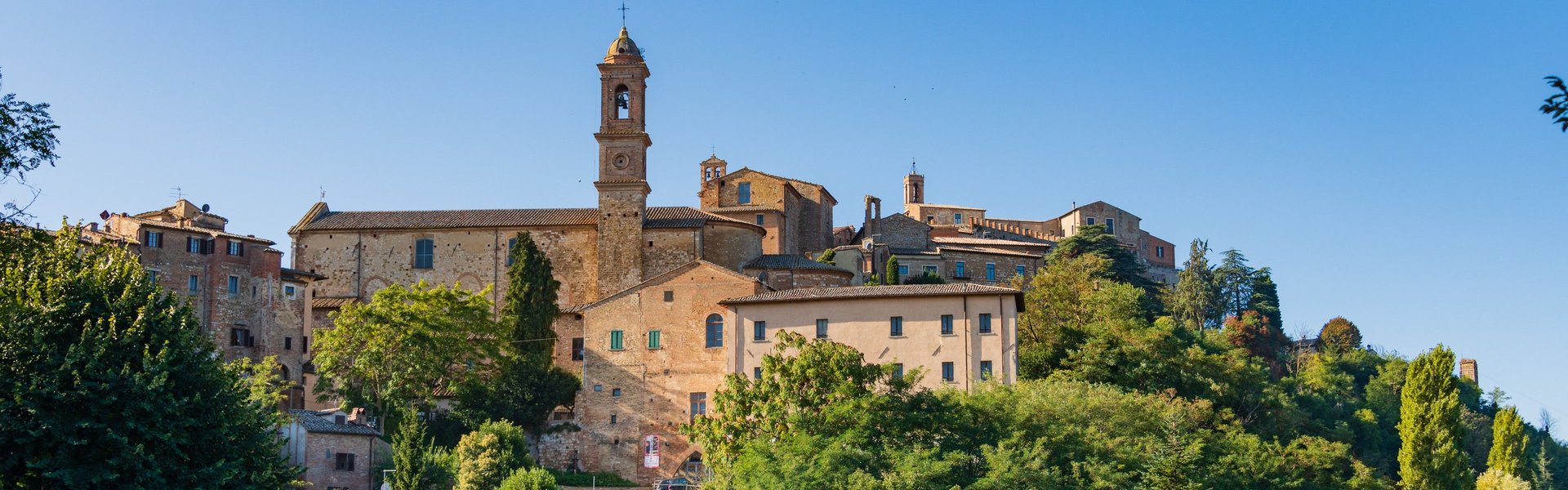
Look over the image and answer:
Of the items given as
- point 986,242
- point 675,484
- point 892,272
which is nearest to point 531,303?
point 675,484

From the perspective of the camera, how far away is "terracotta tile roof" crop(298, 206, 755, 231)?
71.9 metres

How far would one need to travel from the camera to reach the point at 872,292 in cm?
5516

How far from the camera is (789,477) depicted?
41.3 metres

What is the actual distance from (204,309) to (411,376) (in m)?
10.4

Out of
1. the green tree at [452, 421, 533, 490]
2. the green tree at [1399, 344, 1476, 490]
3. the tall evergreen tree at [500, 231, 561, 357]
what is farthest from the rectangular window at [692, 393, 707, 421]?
the green tree at [1399, 344, 1476, 490]

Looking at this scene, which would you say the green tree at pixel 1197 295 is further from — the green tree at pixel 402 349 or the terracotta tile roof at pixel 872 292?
the green tree at pixel 402 349

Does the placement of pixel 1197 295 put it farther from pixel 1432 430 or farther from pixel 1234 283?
pixel 1432 430

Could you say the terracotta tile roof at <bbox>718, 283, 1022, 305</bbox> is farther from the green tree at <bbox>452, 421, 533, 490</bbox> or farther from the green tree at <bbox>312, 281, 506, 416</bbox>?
the green tree at <bbox>312, 281, 506, 416</bbox>

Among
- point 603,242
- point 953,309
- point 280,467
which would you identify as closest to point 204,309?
point 603,242

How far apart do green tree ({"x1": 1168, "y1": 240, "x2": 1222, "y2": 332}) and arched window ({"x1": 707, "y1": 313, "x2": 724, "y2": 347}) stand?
3023 centimetres

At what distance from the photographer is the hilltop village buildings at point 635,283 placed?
5416cm

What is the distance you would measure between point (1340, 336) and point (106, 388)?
253 feet

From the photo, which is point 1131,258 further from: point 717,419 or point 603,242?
point 717,419

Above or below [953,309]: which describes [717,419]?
below
